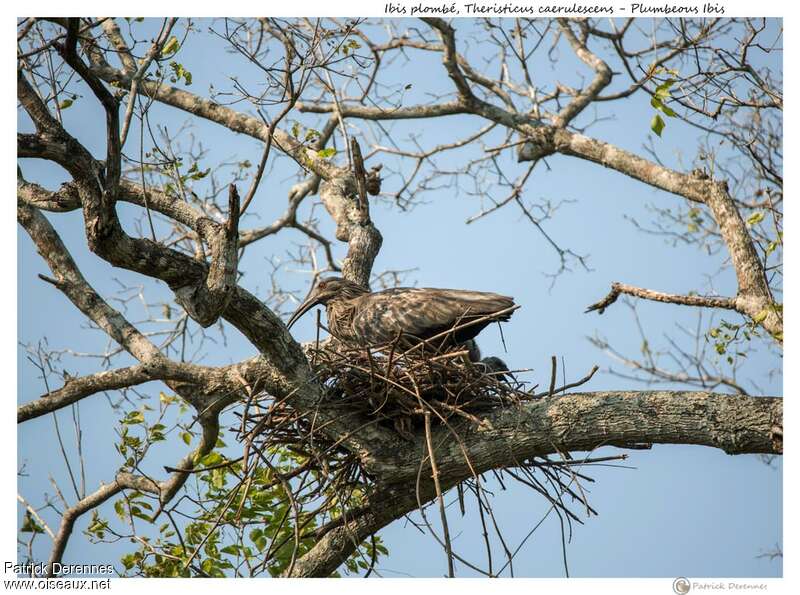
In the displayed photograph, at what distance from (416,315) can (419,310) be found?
0.18ft

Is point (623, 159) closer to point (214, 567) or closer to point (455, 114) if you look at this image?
point (455, 114)

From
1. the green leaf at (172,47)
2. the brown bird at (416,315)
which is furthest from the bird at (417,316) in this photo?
the green leaf at (172,47)

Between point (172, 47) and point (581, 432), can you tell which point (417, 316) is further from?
point (172, 47)

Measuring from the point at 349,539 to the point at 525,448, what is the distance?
1.55 m

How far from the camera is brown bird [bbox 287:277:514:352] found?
22.8 ft

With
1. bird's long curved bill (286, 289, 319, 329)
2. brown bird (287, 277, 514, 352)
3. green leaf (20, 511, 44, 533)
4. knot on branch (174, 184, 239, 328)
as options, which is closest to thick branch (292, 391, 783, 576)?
brown bird (287, 277, 514, 352)

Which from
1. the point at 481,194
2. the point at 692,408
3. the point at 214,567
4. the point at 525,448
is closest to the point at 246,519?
the point at 214,567

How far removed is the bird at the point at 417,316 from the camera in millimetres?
6938

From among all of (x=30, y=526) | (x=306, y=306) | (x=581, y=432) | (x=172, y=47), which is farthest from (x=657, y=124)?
(x=30, y=526)

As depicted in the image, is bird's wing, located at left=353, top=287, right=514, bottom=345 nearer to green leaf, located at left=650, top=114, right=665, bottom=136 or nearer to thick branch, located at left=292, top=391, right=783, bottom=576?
thick branch, located at left=292, top=391, right=783, bottom=576

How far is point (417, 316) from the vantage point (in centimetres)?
726
